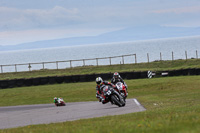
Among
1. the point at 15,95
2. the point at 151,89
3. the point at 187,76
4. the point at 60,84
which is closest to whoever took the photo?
the point at 151,89

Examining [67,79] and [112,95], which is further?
[67,79]

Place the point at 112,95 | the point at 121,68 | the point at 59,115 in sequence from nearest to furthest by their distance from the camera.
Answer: the point at 59,115 → the point at 112,95 → the point at 121,68

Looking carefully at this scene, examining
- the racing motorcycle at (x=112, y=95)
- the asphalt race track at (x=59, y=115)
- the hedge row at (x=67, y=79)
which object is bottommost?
the hedge row at (x=67, y=79)

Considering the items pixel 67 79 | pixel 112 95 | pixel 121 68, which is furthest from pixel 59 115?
pixel 121 68

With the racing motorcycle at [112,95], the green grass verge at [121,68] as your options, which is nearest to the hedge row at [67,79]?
the green grass verge at [121,68]

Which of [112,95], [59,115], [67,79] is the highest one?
[112,95]

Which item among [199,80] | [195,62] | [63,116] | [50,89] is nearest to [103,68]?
[195,62]

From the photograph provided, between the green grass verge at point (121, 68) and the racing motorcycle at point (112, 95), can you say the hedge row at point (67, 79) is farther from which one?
the racing motorcycle at point (112, 95)

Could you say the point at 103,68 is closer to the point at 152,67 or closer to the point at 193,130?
the point at 152,67

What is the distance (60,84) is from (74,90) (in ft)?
17.2

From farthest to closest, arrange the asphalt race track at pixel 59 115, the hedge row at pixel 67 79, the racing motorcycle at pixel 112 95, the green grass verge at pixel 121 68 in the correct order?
the green grass verge at pixel 121 68, the hedge row at pixel 67 79, the racing motorcycle at pixel 112 95, the asphalt race track at pixel 59 115

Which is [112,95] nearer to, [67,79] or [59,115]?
[59,115]

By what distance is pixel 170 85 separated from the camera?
33.0 m

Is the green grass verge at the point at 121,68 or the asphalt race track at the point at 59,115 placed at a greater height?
the asphalt race track at the point at 59,115
